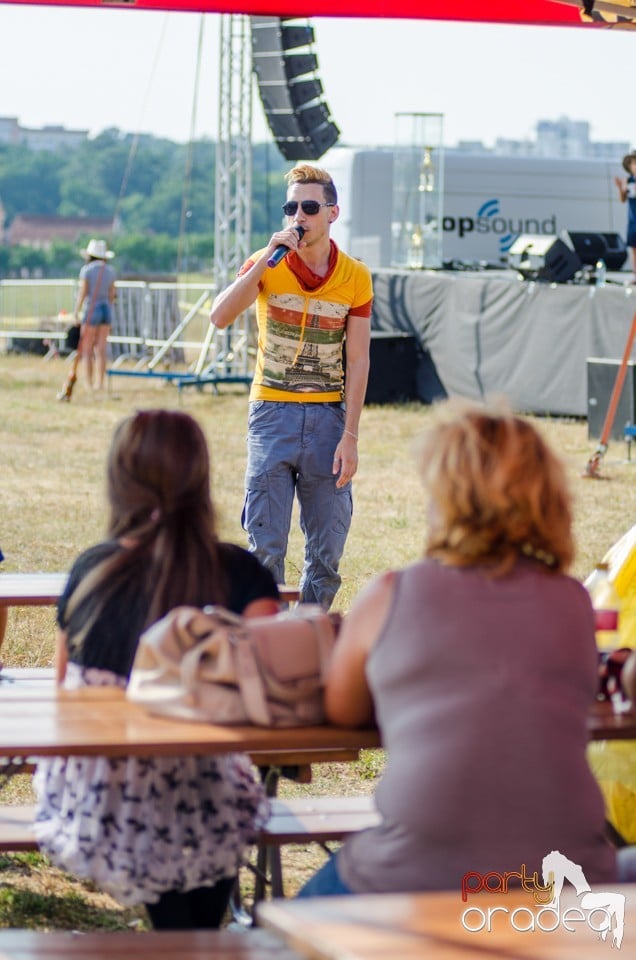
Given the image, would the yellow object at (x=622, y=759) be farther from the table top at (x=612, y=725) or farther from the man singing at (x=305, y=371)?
the man singing at (x=305, y=371)

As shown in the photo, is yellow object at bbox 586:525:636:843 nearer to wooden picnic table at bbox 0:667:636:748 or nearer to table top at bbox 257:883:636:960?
wooden picnic table at bbox 0:667:636:748

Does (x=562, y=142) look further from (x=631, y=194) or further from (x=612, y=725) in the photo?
(x=612, y=725)

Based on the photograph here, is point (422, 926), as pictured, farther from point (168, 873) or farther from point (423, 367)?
point (423, 367)

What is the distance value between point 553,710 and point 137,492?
0.87 m

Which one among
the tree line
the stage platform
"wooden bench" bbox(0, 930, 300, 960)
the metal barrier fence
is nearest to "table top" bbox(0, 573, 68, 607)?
"wooden bench" bbox(0, 930, 300, 960)

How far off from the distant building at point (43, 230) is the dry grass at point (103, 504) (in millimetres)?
88043

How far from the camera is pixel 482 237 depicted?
2042 centimetres

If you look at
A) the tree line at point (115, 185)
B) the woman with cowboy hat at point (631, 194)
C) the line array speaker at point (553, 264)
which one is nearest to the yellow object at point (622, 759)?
the woman with cowboy hat at point (631, 194)

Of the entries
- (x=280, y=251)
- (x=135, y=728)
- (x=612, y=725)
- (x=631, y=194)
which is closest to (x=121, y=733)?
(x=135, y=728)

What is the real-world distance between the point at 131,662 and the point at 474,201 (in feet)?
60.5

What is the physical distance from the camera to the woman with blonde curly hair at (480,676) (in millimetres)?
2225

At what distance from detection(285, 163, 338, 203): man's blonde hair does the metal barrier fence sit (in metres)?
11.7

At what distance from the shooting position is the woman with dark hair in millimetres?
2570

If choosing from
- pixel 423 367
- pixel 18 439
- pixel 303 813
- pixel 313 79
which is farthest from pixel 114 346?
pixel 303 813
